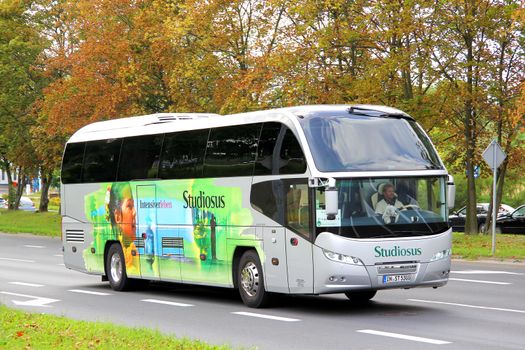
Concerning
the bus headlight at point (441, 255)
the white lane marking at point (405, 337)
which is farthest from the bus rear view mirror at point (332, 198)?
the white lane marking at point (405, 337)

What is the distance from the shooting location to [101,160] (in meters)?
22.0

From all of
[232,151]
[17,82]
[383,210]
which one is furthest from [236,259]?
[17,82]

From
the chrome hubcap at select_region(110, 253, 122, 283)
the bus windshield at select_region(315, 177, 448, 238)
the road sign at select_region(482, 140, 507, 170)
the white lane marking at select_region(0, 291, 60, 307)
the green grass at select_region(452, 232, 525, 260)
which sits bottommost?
the white lane marking at select_region(0, 291, 60, 307)

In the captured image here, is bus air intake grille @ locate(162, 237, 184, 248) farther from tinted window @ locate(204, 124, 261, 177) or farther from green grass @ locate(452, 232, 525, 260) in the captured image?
green grass @ locate(452, 232, 525, 260)

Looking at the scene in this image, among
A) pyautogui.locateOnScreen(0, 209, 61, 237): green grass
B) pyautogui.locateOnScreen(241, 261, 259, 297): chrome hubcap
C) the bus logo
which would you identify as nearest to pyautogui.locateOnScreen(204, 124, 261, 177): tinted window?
pyautogui.locateOnScreen(241, 261, 259, 297): chrome hubcap

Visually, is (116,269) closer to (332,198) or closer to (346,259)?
(346,259)

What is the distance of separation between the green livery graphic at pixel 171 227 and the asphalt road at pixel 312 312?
0.55 meters

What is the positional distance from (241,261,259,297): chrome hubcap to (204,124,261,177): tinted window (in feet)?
4.76

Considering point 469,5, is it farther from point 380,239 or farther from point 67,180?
point 380,239

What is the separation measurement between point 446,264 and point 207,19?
28557 millimetres

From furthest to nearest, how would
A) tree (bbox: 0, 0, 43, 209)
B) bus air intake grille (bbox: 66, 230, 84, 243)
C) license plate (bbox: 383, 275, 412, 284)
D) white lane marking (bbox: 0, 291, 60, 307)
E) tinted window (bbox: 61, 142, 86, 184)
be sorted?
tree (bbox: 0, 0, 43, 209), tinted window (bbox: 61, 142, 86, 184), bus air intake grille (bbox: 66, 230, 84, 243), white lane marking (bbox: 0, 291, 60, 307), license plate (bbox: 383, 275, 412, 284)

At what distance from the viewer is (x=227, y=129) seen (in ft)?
58.9

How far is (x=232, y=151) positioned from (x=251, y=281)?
2184mm

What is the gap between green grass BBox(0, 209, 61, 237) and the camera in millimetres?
51316
